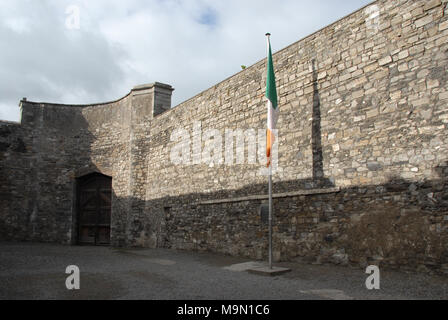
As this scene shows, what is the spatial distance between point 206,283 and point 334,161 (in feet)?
10.9

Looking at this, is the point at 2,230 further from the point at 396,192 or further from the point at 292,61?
the point at 396,192

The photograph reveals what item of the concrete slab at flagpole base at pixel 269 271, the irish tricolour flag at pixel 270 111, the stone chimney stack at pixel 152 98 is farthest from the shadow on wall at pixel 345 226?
the stone chimney stack at pixel 152 98

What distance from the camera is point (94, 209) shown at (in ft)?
47.2

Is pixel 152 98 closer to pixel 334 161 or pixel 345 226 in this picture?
pixel 334 161

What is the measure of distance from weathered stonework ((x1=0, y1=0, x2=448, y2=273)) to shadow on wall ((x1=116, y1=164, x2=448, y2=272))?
0.02 m

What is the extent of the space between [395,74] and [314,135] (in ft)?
6.20

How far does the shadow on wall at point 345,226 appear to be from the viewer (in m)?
5.34

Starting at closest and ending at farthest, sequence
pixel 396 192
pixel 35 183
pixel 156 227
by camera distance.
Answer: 1. pixel 396 192
2. pixel 156 227
3. pixel 35 183

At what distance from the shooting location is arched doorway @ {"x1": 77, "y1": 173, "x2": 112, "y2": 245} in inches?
558

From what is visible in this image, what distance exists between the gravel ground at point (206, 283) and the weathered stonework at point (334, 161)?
601 millimetres

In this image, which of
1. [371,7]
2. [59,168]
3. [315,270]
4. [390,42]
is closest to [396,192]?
[315,270]

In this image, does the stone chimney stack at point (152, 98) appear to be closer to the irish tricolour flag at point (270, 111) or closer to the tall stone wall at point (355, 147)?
the tall stone wall at point (355, 147)

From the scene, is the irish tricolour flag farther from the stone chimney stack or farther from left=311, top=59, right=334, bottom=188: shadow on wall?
the stone chimney stack

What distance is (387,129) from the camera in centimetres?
611
